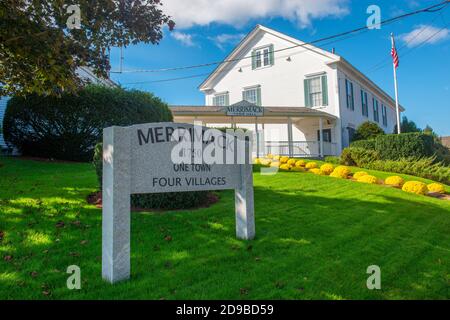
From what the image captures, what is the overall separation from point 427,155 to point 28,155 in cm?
1832

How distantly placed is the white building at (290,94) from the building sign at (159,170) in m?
12.8

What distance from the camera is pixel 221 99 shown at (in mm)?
24984

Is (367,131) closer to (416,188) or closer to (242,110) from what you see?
(416,188)

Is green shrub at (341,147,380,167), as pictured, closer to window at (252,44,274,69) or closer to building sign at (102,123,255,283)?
window at (252,44,274,69)

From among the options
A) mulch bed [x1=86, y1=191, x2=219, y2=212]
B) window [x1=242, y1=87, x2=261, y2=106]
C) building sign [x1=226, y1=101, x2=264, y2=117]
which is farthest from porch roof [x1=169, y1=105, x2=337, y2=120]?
mulch bed [x1=86, y1=191, x2=219, y2=212]

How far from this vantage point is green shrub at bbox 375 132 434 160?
1574 cm

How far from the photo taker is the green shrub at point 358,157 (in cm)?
1476

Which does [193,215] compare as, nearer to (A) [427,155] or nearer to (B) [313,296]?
(B) [313,296]

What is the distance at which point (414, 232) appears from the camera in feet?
17.7

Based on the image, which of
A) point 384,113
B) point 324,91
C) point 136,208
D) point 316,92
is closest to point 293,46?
point 316,92

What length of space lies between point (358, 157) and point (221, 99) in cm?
1291

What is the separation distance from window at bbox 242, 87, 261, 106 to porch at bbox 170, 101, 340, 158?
6.24 ft
